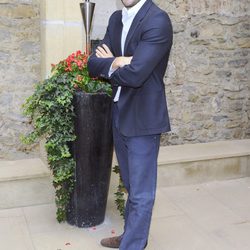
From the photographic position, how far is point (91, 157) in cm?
320

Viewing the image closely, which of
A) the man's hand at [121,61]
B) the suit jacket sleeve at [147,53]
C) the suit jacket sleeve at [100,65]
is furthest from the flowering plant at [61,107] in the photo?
the suit jacket sleeve at [147,53]

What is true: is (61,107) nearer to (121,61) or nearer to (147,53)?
(121,61)

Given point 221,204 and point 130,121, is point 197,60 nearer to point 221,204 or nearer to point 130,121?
point 221,204

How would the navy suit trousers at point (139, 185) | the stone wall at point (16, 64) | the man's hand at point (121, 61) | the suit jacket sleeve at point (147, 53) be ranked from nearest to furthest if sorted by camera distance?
1. the suit jacket sleeve at point (147, 53)
2. the man's hand at point (121, 61)
3. the navy suit trousers at point (139, 185)
4. the stone wall at point (16, 64)

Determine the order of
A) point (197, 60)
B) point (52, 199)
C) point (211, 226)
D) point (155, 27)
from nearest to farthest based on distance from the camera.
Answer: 1. point (155, 27)
2. point (211, 226)
3. point (52, 199)
4. point (197, 60)

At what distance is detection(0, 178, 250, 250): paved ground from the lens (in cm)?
314

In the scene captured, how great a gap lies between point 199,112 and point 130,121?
7.16 ft

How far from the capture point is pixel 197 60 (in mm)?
4586

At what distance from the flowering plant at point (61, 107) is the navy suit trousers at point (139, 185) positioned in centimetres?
47

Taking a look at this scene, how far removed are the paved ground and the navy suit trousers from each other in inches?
16.5

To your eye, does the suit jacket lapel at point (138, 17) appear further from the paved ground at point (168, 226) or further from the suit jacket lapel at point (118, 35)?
the paved ground at point (168, 226)

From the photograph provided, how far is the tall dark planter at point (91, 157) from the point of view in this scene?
312 centimetres

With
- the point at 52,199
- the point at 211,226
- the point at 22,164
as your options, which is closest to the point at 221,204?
the point at 211,226

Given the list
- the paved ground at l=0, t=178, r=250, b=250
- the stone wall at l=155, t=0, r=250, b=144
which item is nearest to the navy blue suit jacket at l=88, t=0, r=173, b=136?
the paved ground at l=0, t=178, r=250, b=250
